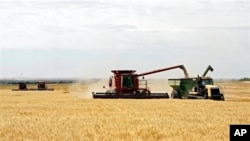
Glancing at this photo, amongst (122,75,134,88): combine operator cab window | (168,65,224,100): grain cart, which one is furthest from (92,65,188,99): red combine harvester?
(168,65,224,100): grain cart

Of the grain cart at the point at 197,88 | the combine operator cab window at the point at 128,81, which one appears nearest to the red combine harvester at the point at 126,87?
the combine operator cab window at the point at 128,81

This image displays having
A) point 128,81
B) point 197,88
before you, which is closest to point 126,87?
point 128,81

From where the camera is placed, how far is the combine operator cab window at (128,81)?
43.2m

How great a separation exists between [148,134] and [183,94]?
27615 mm

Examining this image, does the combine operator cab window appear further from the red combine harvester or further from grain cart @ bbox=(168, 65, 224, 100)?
grain cart @ bbox=(168, 65, 224, 100)

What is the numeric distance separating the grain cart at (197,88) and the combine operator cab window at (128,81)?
3735 millimetres

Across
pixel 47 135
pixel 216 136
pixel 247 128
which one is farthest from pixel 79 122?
pixel 247 128

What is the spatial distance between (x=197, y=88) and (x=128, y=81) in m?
5.71

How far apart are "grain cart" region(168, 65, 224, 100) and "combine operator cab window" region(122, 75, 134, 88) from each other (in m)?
3.74

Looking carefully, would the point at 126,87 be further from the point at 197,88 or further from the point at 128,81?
the point at 197,88

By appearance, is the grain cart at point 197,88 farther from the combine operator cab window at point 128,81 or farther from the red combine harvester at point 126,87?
the combine operator cab window at point 128,81

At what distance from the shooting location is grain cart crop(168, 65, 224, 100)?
1564 inches

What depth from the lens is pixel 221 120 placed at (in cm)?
2125

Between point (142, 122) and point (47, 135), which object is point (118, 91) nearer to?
point (142, 122)
